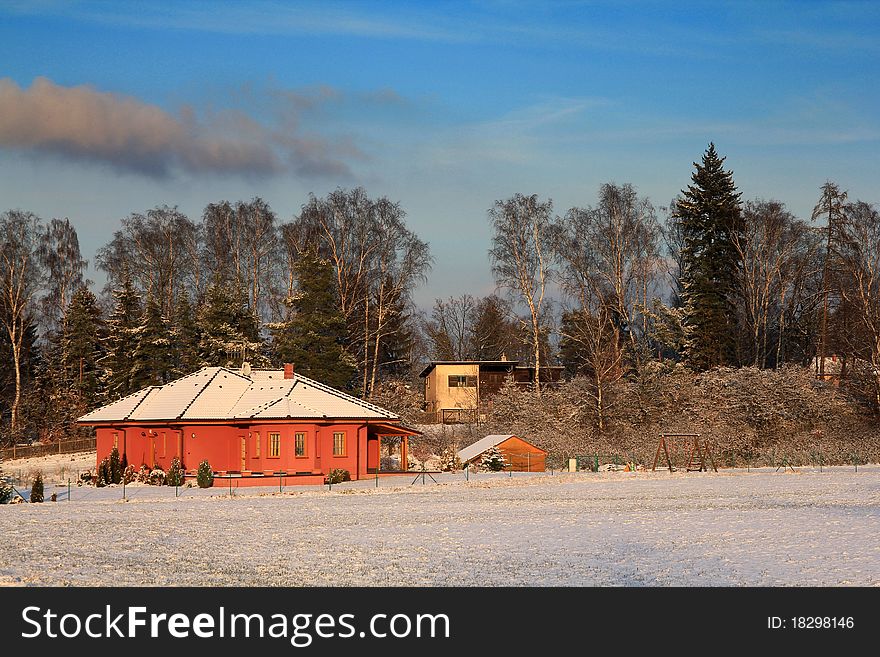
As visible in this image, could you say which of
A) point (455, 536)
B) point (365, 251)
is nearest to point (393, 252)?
point (365, 251)

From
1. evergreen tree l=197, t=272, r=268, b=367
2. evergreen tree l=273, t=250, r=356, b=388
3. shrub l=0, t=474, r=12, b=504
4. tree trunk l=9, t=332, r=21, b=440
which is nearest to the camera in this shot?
shrub l=0, t=474, r=12, b=504

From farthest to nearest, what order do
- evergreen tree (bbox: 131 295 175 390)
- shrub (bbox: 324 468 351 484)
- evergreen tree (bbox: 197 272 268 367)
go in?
evergreen tree (bbox: 131 295 175 390), evergreen tree (bbox: 197 272 268 367), shrub (bbox: 324 468 351 484)

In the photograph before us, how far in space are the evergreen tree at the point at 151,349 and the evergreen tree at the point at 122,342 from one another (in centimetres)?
51

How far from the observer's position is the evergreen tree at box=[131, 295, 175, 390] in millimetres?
65250

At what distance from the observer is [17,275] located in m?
67.0

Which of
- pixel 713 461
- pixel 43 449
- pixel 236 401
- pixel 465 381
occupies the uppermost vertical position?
pixel 465 381

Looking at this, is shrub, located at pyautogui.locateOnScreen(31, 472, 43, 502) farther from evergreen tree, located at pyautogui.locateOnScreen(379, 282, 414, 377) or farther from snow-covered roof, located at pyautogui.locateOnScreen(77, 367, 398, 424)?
evergreen tree, located at pyautogui.locateOnScreen(379, 282, 414, 377)

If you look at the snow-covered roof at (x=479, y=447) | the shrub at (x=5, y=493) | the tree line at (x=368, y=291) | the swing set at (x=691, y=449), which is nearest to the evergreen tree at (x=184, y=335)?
the tree line at (x=368, y=291)

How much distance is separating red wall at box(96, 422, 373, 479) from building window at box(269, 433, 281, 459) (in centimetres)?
13

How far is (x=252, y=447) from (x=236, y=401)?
3538mm

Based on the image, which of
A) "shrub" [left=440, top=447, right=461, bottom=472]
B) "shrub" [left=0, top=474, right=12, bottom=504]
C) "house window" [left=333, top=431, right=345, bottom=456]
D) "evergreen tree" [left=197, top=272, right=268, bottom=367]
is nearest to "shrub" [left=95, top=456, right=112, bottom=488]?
"shrub" [left=0, top=474, right=12, bottom=504]

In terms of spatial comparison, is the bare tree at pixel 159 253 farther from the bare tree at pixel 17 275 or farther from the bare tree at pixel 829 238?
the bare tree at pixel 829 238

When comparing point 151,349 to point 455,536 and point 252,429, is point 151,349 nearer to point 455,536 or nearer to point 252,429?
point 252,429

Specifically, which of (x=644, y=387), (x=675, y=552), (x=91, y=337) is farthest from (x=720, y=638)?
(x=91, y=337)
